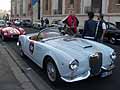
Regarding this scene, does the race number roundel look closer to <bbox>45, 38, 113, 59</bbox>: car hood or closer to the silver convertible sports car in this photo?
the silver convertible sports car

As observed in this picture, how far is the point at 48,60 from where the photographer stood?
675 cm

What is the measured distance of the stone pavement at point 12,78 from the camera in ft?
20.9

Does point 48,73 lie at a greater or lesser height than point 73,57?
lesser

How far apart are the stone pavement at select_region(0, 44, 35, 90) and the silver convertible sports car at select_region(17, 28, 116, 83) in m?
0.61

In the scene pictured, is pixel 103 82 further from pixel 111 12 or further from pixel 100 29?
pixel 111 12

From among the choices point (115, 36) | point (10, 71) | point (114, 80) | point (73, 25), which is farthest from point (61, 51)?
point (115, 36)

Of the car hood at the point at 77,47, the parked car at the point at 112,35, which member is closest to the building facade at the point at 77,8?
the parked car at the point at 112,35

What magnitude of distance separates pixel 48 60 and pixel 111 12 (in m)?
24.2

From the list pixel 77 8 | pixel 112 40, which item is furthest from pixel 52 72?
pixel 77 8

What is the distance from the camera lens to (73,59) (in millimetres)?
5824

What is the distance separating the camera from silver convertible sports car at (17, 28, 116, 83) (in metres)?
5.88

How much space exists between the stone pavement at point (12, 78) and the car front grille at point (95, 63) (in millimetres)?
1425

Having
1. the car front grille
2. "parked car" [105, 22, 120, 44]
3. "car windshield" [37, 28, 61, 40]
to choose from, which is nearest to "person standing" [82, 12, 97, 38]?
"car windshield" [37, 28, 61, 40]

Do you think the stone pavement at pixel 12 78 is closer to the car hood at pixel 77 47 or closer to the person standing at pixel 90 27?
the car hood at pixel 77 47
